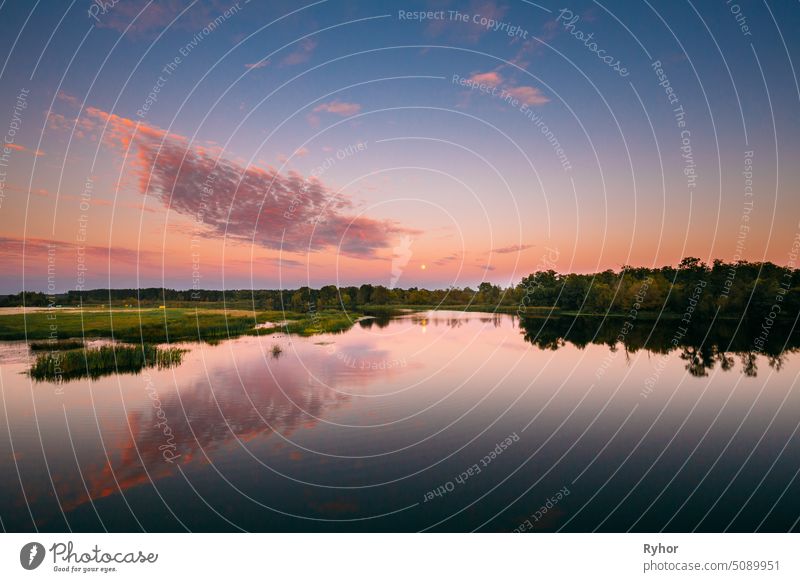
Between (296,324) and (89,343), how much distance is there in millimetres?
31029

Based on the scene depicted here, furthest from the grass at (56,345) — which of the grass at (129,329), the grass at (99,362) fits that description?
the grass at (99,362)

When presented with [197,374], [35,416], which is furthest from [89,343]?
[35,416]

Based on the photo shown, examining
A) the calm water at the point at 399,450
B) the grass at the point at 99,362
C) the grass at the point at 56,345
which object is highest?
the grass at the point at 56,345

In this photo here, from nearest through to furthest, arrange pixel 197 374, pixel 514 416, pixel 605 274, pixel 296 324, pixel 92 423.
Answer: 1. pixel 92 423
2. pixel 514 416
3. pixel 197 374
4. pixel 296 324
5. pixel 605 274

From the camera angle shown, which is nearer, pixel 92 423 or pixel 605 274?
pixel 92 423

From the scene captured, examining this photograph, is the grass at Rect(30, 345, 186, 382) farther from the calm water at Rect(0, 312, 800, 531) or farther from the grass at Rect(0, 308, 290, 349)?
the grass at Rect(0, 308, 290, 349)

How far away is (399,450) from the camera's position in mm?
17781
